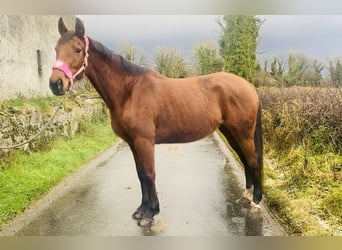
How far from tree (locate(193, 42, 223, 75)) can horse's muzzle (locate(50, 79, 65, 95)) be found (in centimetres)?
76

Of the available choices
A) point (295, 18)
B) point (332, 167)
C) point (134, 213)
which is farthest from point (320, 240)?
point (295, 18)

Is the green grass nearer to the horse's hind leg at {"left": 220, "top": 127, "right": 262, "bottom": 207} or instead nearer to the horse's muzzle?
the horse's muzzle

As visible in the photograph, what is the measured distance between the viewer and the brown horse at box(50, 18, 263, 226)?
2.16m

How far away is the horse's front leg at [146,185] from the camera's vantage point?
220 cm

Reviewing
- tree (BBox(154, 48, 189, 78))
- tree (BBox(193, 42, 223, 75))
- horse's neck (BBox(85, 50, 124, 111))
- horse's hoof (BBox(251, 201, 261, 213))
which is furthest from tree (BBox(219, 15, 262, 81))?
horse's hoof (BBox(251, 201, 261, 213))

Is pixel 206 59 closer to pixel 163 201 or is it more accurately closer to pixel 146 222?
pixel 163 201

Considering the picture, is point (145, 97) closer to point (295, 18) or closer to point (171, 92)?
point (171, 92)

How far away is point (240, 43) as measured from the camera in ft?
7.29

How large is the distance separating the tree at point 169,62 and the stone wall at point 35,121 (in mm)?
470

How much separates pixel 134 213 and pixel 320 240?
1.05 metres

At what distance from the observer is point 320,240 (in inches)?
86.0

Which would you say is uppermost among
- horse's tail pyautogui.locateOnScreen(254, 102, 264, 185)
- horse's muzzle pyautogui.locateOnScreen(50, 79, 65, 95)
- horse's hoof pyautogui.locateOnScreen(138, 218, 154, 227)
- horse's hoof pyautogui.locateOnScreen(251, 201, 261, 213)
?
horse's muzzle pyautogui.locateOnScreen(50, 79, 65, 95)

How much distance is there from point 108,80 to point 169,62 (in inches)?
14.2

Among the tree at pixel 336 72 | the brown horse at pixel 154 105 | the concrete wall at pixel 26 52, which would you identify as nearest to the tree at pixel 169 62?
the brown horse at pixel 154 105
